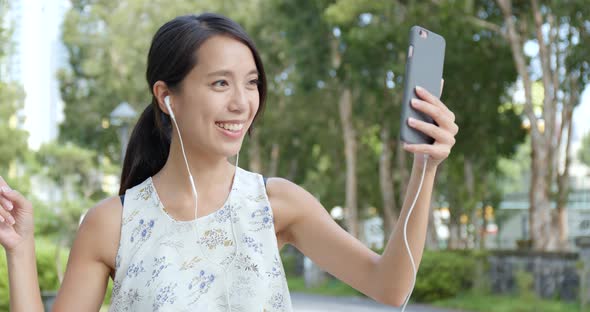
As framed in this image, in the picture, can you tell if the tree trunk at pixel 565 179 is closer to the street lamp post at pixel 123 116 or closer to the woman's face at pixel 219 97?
the street lamp post at pixel 123 116

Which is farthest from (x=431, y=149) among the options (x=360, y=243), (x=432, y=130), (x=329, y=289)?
(x=329, y=289)

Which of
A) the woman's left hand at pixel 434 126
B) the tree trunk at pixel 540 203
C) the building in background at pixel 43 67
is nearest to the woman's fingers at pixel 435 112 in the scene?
the woman's left hand at pixel 434 126

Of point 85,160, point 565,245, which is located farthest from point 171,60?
point 85,160

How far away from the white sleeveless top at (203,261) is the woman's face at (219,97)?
179 millimetres

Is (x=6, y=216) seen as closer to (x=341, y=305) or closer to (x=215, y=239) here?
(x=215, y=239)

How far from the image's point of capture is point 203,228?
8.11 feet

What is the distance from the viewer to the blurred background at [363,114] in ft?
71.1

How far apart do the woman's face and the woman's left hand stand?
45 centimetres

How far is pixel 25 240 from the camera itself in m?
2.42

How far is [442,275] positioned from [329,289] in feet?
23.5

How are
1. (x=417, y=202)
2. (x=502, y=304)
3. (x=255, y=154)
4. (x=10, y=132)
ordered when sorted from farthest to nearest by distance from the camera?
1. (x=255, y=154)
2. (x=10, y=132)
3. (x=502, y=304)
4. (x=417, y=202)

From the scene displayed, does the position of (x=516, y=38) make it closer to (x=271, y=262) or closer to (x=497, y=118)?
(x=497, y=118)

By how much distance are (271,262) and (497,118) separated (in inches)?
969

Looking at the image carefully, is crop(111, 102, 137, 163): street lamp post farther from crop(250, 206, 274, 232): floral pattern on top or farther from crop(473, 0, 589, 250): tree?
crop(250, 206, 274, 232): floral pattern on top
